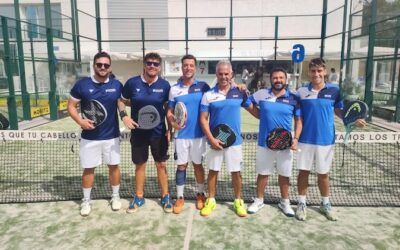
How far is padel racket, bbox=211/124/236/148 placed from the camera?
154 inches

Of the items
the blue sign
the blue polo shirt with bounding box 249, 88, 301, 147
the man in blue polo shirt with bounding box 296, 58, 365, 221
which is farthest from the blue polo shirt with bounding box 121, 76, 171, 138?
the blue sign

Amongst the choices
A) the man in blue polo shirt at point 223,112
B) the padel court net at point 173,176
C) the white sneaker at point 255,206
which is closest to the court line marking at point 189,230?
the padel court net at point 173,176

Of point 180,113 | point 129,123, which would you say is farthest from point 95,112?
point 180,113

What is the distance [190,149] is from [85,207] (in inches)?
59.7

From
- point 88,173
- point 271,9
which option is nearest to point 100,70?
point 88,173

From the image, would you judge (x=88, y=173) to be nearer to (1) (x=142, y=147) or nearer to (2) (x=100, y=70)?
(1) (x=142, y=147)

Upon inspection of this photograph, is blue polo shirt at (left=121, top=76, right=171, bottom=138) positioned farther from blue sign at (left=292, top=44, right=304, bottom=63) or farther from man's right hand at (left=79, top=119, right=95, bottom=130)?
blue sign at (left=292, top=44, right=304, bottom=63)

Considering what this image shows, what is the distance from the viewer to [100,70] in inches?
158

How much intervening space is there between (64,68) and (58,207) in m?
9.75

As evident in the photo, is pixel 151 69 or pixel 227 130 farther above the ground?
pixel 151 69

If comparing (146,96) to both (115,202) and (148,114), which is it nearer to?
(148,114)

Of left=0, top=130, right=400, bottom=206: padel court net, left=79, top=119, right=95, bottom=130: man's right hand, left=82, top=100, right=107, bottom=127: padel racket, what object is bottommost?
left=0, top=130, right=400, bottom=206: padel court net

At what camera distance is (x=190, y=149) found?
13.7ft

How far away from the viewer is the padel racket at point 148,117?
4031mm
